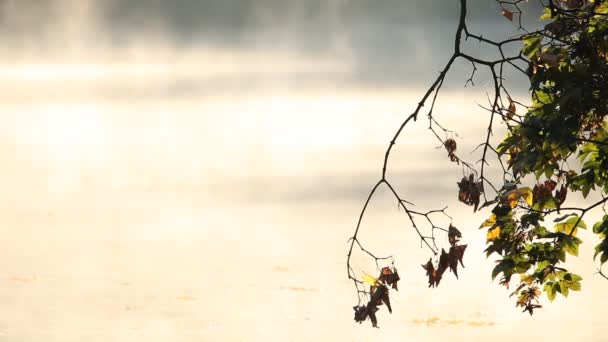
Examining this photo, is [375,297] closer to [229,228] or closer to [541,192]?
[541,192]

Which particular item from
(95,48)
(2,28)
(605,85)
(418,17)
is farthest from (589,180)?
(418,17)

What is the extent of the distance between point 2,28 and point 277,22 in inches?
224

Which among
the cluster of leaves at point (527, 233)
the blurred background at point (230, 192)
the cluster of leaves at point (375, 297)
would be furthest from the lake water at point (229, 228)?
the cluster of leaves at point (375, 297)

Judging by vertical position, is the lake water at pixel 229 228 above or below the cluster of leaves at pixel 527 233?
below

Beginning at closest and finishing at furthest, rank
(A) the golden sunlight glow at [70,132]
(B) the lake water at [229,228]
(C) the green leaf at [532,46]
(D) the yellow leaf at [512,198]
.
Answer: (D) the yellow leaf at [512,198]
(C) the green leaf at [532,46]
(B) the lake water at [229,228]
(A) the golden sunlight glow at [70,132]

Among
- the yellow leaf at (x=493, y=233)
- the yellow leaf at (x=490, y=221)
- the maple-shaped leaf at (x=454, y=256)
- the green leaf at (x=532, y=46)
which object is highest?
the green leaf at (x=532, y=46)

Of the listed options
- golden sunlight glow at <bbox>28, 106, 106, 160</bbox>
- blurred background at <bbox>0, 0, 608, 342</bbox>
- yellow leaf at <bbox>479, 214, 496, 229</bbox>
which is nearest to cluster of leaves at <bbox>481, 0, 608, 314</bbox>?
yellow leaf at <bbox>479, 214, 496, 229</bbox>

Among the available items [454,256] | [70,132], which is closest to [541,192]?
[454,256]

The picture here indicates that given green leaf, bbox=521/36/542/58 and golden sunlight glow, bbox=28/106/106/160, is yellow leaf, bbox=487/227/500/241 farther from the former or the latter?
golden sunlight glow, bbox=28/106/106/160

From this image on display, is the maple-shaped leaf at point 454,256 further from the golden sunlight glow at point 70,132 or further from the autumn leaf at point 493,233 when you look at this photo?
the golden sunlight glow at point 70,132

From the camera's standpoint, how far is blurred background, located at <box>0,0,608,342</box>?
6.19 m

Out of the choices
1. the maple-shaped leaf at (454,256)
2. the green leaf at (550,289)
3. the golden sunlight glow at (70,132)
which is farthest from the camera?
the golden sunlight glow at (70,132)

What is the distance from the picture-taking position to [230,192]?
1016cm

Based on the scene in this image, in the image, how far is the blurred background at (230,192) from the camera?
20.3 feet
